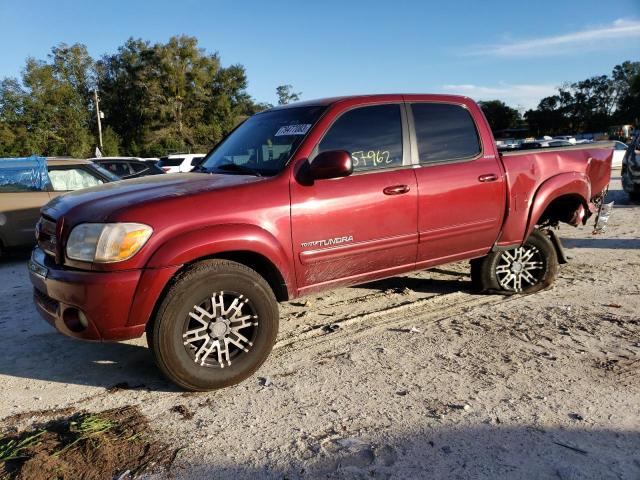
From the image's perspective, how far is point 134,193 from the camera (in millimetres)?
3424

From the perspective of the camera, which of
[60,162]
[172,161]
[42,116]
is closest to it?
[60,162]

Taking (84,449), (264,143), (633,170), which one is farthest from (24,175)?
(633,170)

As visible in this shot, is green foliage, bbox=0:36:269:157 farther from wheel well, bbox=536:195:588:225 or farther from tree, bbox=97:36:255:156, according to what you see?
wheel well, bbox=536:195:588:225

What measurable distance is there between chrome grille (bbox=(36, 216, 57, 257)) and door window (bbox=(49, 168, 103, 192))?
4811 mm

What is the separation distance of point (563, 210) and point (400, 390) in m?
3.22

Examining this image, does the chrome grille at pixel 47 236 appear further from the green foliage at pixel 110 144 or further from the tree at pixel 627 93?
the tree at pixel 627 93

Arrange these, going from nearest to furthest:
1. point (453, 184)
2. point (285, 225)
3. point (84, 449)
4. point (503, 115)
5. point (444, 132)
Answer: point (84, 449) < point (285, 225) < point (453, 184) < point (444, 132) < point (503, 115)

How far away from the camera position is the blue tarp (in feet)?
25.3

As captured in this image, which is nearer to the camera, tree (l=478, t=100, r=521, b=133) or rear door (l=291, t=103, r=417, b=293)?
rear door (l=291, t=103, r=417, b=293)

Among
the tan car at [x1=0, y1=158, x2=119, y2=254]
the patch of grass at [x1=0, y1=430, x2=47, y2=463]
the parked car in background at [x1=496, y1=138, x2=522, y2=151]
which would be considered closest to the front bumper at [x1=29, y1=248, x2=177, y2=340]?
the patch of grass at [x1=0, y1=430, x2=47, y2=463]

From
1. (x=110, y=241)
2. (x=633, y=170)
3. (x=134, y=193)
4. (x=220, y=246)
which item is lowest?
(x=633, y=170)

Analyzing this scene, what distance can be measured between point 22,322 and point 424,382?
3.81 m

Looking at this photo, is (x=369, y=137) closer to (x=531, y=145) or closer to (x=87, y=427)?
(x=87, y=427)

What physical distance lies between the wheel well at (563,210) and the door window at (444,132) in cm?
127
